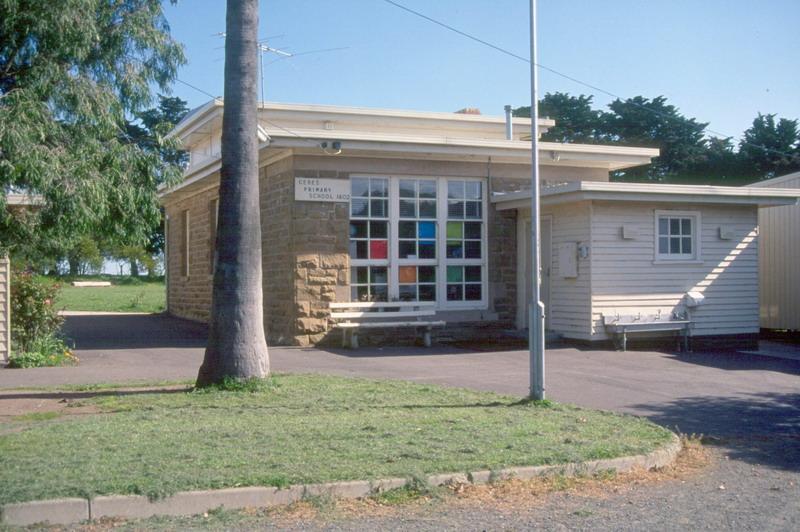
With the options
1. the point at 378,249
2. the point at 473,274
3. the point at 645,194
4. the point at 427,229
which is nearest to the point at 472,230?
the point at 473,274

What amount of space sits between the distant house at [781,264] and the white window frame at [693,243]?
4795mm

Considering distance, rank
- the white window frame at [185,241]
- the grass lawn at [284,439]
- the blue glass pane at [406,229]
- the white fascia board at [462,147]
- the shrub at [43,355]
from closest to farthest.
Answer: the grass lawn at [284,439]
the shrub at [43,355]
the white fascia board at [462,147]
the blue glass pane at [406,229]
the white window frame at [185,241]

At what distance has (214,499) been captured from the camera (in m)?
6.06

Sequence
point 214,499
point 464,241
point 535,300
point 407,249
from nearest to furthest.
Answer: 1. point 214,499
2. point 535,300
3. point 407,249
4. point 464,241

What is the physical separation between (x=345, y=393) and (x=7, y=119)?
5.06 metres

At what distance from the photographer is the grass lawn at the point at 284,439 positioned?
6.40 meters

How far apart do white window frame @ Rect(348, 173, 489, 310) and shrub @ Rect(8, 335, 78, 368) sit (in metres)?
5.24

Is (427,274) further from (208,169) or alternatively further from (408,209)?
(208,169)

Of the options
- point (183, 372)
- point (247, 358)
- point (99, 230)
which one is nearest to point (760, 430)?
point (247, 358)

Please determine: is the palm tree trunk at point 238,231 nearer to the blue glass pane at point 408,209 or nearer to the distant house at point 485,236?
the distant house at point 485,236

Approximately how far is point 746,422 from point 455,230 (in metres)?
8.41

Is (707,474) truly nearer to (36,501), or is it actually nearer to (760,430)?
(760,430)

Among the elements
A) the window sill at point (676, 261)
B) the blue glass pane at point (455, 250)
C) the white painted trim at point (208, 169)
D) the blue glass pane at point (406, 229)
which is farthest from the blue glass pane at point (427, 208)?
the window sill at point (676, 261)

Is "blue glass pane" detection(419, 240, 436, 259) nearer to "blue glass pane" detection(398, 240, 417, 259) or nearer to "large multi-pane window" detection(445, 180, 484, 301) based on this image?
"blue glass pane" detection(398, 240, 417, 259)
